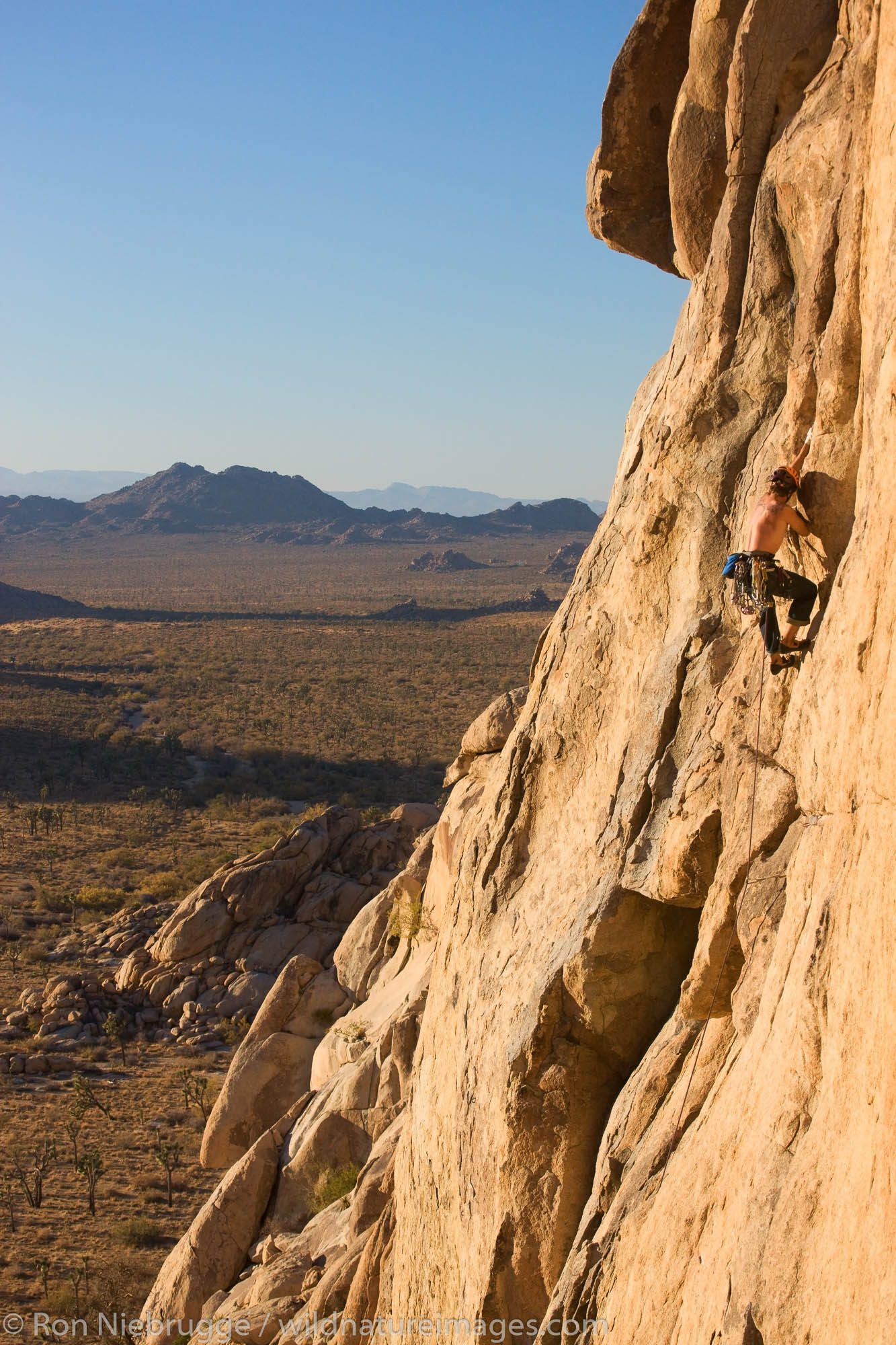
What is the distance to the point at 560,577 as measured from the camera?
13538 cm

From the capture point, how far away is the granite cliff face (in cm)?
509

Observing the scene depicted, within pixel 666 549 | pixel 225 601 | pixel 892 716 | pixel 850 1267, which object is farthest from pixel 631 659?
pixel 225 601

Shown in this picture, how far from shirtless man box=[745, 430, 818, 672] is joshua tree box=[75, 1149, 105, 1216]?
1544 centimetres

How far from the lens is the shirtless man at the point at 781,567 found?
20.2 ft

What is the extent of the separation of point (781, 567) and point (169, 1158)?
53.1ft

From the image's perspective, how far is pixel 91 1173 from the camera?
17.1 metres

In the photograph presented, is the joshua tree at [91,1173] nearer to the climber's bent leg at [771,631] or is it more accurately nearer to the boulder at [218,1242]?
the boulder at [218,1242]

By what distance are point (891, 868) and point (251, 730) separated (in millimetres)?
47155

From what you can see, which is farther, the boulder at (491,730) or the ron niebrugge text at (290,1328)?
the boulder at (491,730)

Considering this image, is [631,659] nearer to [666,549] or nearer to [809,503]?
[666,549]

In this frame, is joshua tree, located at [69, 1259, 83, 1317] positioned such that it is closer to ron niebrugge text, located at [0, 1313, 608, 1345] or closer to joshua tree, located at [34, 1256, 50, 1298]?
ron niebrugge text, located at [0, 1313, 608, 1345]

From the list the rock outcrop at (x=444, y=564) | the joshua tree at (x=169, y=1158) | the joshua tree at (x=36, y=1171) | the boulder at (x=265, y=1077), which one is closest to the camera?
the boulder at (x=265, y=1077)

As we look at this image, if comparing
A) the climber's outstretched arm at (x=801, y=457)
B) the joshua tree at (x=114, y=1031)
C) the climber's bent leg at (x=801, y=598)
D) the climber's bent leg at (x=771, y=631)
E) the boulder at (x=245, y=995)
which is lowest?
the joshua tree at (x=114, y=1031)

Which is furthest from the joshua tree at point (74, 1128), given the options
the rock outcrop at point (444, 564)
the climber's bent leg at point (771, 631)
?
the rock outcrop at point (444, 564)
